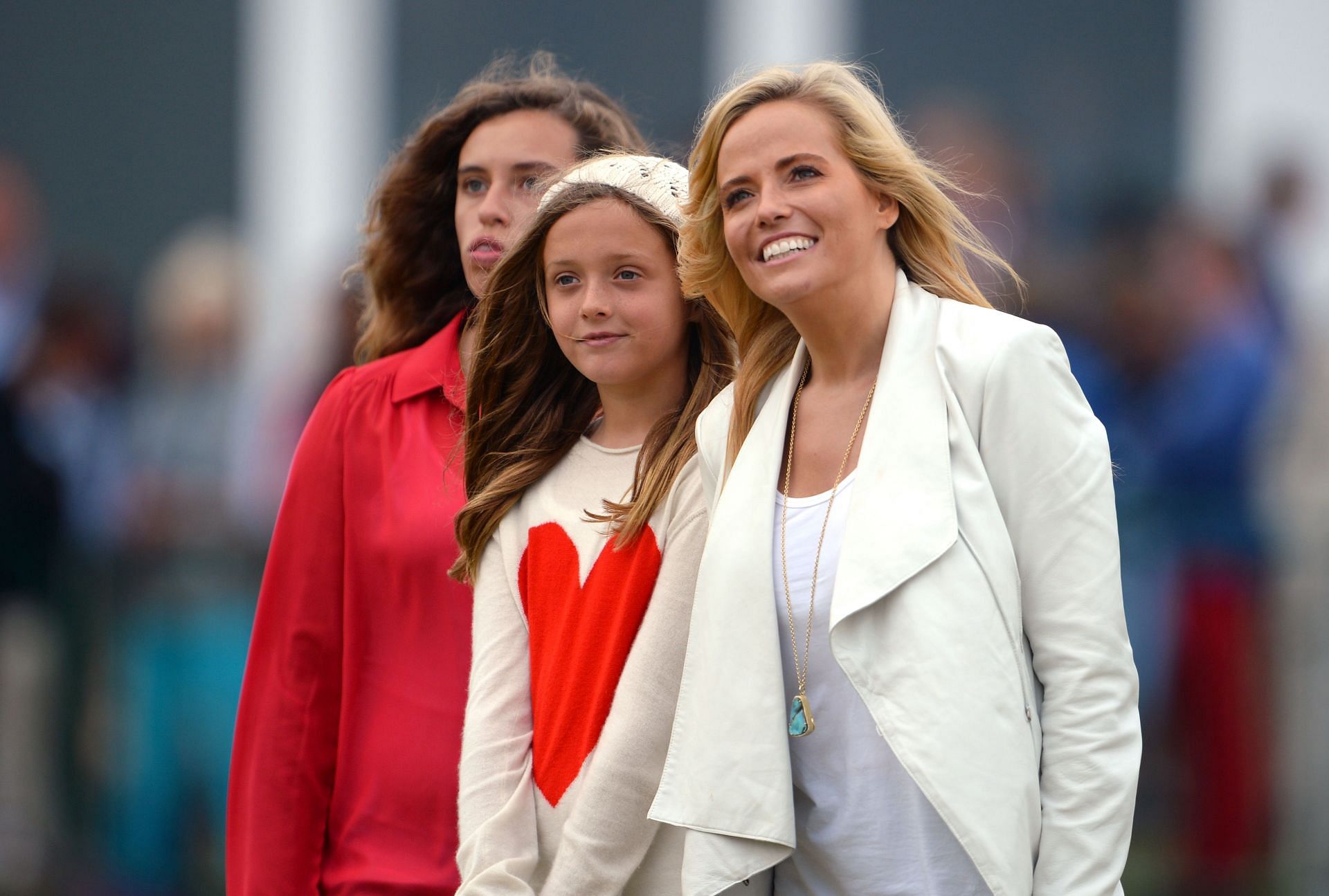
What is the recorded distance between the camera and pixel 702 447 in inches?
115

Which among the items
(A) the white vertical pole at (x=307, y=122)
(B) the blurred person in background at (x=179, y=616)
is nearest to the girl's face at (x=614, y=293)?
(B) the blurred person in background at (x=179, y=616)

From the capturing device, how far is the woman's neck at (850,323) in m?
2.76

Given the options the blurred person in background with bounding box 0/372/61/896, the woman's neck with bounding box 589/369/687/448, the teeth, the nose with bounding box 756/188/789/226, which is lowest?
the blurred person in background with bounding box 0/372/61/896

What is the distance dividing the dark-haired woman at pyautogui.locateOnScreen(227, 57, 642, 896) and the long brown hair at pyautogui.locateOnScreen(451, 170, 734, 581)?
149mm

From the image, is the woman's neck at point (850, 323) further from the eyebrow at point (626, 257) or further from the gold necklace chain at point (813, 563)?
the eyebrow at point (626, 257)

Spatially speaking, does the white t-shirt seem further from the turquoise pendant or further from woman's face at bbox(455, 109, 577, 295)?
woman's face at bbox(455, 109, 577, 295)

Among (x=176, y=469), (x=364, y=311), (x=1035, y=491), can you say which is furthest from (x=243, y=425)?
(x=1035, y=491)

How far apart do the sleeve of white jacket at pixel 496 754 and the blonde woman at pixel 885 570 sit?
27cm

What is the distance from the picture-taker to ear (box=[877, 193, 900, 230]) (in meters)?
2.79

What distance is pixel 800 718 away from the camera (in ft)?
8.73

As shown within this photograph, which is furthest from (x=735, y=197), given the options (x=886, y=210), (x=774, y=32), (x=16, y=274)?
(x=774, y=32)

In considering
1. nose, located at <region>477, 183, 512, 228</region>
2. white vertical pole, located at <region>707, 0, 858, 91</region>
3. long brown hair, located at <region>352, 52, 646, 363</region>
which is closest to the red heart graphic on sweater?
nose, located at <region>477, 183, 512, 228</region>

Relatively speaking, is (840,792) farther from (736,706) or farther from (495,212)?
(495,212)

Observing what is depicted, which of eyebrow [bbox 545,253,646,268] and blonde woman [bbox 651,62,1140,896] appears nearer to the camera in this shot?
blonde woman [bbox 651,62,1140,896]
